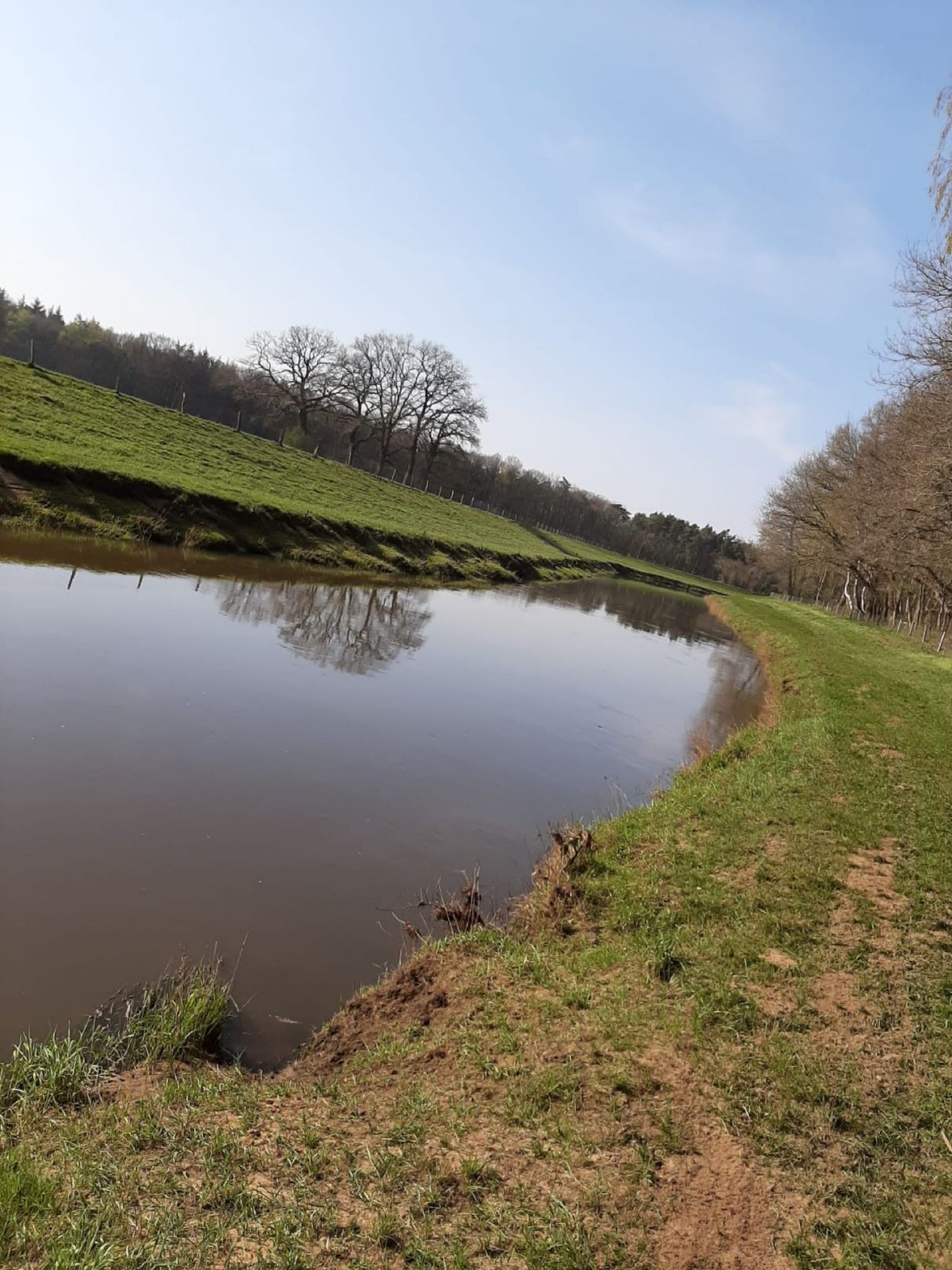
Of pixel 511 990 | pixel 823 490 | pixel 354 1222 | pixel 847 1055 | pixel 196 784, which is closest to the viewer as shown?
pixel 354 1222

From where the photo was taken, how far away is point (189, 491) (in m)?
20.2

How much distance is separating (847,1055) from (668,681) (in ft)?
50.2

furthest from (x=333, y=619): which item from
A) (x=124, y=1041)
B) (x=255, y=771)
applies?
(x=124, y=1041)

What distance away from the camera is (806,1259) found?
9.20 feet

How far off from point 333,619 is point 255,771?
858cm

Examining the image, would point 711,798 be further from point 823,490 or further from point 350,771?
point 823,490

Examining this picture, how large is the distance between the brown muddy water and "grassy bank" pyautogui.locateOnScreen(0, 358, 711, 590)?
215 centimetres

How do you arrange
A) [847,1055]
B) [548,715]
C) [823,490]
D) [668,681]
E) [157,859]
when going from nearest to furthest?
[847,1055] < [157,859] < [548,715] < [668,681] < [823,490]

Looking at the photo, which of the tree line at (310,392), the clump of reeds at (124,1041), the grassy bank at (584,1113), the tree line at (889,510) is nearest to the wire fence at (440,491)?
the tree line at (310,392)

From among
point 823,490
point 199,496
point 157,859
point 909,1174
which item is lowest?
point 157,859

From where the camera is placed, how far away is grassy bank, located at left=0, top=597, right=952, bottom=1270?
272 cm

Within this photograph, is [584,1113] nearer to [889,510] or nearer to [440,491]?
[889,510]

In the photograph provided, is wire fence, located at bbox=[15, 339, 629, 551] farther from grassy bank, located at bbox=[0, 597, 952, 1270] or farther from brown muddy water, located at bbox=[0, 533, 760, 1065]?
grassy bank, located at bbox=[0, 597, 952, 1270]

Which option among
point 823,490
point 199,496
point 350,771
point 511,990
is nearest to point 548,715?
point 350,771
